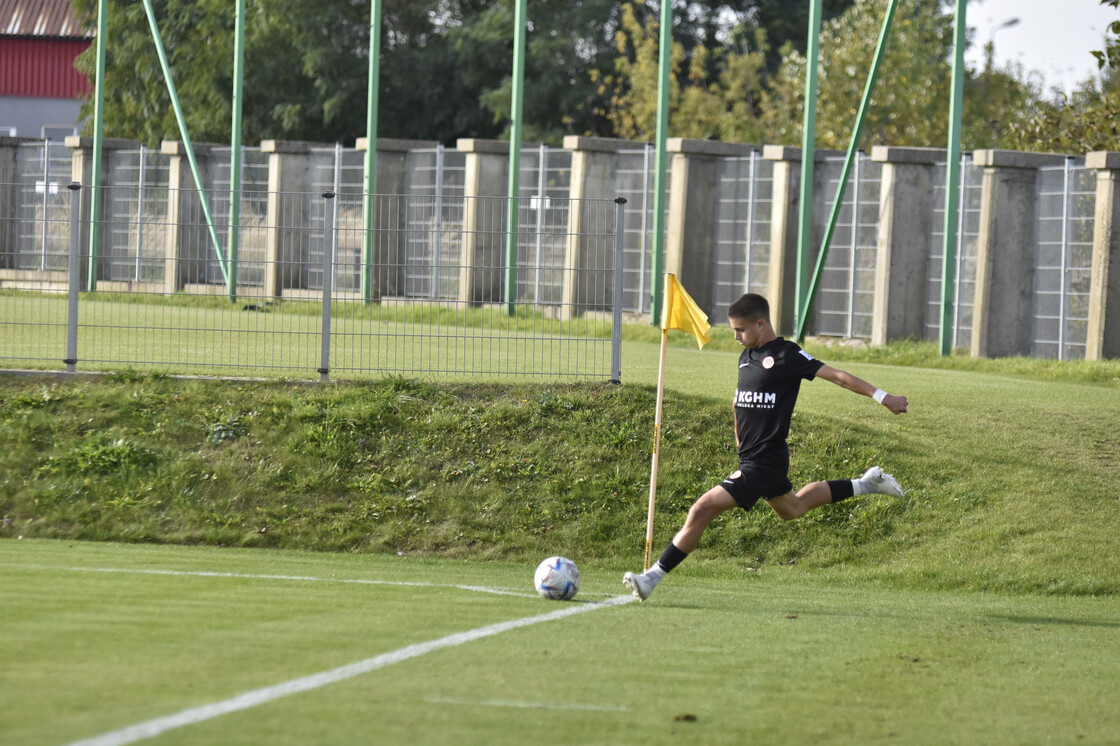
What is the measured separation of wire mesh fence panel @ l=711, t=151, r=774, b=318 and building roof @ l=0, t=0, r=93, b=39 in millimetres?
31334

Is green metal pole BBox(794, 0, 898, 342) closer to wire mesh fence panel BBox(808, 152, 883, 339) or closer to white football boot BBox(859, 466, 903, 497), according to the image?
wire mesh fence panel BBox(808, 152, 883, 339)

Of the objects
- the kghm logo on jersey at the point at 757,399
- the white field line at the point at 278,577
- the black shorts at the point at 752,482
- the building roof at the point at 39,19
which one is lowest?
the white field line at the point at 278,577

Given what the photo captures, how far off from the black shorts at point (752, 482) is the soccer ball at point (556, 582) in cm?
105

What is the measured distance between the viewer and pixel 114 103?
140 feet

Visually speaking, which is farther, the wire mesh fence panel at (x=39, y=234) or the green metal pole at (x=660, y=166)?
the green metal pole at (x=660, y=166)

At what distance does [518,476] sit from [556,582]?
10.5 ft

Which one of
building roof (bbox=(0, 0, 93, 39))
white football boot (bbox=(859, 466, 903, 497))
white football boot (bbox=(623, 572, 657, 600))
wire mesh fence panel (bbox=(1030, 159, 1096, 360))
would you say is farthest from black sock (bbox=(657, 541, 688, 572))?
building roof (bbox=(0, 0, 93, 39))

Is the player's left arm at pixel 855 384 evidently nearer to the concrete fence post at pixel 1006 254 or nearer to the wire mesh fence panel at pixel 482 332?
the wire mesh fence panel at pixel 482 332

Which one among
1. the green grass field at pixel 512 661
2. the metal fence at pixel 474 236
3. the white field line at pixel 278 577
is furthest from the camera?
the metal fence at pixel 474 236

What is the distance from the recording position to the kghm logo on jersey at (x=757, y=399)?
8.30m

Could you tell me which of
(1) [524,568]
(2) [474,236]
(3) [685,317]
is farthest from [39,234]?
(3) [685,317]

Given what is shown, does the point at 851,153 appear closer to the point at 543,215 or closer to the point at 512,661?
the point at 543,215

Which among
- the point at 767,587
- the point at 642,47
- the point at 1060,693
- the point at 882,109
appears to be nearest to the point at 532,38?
the point at 642,47

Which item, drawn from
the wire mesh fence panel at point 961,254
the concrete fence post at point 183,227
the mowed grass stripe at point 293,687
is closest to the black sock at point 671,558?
the mowed grass stripe at point 293,687
